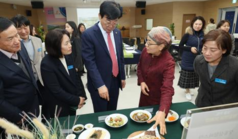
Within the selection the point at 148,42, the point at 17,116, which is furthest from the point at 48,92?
the point at 148,42

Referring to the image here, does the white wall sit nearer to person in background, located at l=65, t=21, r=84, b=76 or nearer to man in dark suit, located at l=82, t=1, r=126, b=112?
person in background, located at l=65, t=21, r=84, b=76

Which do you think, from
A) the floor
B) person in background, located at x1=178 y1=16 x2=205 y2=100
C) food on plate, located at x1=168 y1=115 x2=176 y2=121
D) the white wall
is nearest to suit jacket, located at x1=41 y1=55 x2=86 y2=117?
food on plate, located at x1=168 y1=115 x2=176 y2=121

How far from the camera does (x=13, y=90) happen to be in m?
1.18

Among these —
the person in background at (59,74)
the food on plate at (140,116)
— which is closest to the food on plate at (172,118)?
the food on plate at (140,116)

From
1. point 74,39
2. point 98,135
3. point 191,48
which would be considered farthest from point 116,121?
point 74,39

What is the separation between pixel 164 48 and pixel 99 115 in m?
0.83

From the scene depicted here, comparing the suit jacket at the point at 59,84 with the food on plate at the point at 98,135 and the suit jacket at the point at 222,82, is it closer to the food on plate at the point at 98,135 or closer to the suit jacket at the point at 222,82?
the food on plate at the point at 98,135

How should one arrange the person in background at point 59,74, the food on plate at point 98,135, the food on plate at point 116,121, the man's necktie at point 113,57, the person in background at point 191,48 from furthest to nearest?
the person in background at point 191,48, the man's necktie at point 113,57, the person in background at point 59,74, the food on plate at point 116,121, the food on plate at point 98,135

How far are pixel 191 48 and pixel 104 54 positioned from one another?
1917 mm

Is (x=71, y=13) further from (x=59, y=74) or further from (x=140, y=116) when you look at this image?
(x=140, y=116)

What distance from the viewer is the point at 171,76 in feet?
4.39

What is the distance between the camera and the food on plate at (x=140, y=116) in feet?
4.01

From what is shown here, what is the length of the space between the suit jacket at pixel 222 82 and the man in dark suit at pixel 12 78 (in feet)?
5.10

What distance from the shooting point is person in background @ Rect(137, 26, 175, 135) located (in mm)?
1266
